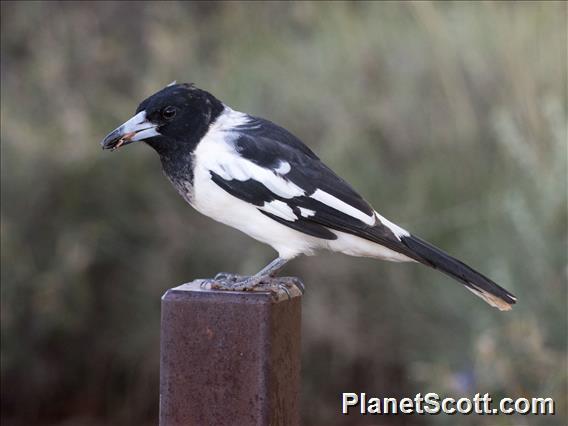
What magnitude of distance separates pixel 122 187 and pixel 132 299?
689 mm

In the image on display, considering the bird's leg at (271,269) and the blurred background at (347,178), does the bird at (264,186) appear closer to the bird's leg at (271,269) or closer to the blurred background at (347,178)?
the bird's leg at (271,269)

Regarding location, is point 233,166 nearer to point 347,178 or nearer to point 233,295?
point 233,295

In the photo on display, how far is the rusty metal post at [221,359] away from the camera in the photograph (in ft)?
7.58

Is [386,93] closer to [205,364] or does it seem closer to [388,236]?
[388,236]

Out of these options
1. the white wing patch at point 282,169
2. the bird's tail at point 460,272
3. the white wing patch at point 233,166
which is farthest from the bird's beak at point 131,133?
the bird's tail at point 460,272

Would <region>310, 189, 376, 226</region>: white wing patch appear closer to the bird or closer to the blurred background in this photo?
the bird

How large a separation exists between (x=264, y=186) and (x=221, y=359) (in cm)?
63

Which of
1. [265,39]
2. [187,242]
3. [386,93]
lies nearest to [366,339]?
[187,242]

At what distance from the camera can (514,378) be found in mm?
4230

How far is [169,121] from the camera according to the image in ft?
9.19

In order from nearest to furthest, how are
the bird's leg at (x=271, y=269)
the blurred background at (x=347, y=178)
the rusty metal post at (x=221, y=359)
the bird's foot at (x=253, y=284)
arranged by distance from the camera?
A: the rusty metal post at (x=221, y=359) → the bird's foot at (x=253, y=284) → the bird's leg at (x=271, y=269) → the blurred background at (x=347, y=178)

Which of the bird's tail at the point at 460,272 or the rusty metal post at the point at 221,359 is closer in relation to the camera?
the rusty metal post at the point at 221,359

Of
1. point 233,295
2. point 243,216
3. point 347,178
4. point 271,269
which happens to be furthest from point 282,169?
point 347,178

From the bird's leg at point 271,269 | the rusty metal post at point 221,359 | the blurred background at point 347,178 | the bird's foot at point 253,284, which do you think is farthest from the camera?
the blurred background at point 347,178
